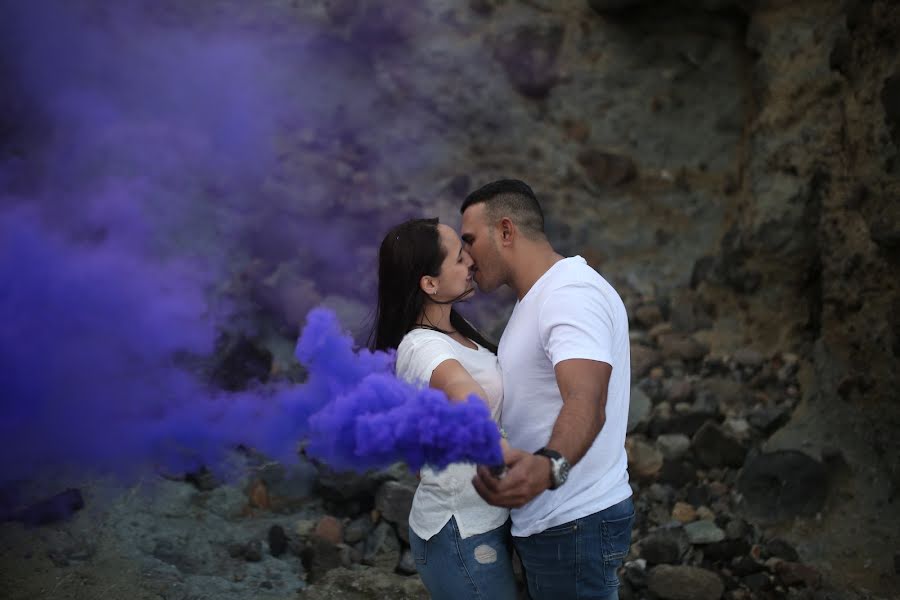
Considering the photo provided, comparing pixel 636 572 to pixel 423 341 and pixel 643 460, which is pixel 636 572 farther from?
pixel 423 341

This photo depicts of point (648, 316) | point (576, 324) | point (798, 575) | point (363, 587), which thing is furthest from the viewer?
point (648, 316)

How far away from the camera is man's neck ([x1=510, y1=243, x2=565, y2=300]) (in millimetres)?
2508

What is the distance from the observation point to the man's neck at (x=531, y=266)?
98.7 inches

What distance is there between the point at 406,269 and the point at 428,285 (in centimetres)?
9

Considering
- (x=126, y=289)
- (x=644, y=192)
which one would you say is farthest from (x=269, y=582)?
(x=644, y=192)

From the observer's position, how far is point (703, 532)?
14.3ft

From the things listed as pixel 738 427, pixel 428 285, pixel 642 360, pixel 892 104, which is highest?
pixel 892 104

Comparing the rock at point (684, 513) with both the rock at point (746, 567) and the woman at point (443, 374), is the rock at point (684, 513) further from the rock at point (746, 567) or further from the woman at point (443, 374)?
the woman at point (443, 374)

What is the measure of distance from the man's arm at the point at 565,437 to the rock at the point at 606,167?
5086 mm

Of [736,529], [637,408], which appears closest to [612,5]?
[637,408]

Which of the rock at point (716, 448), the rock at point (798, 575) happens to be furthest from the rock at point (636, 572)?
the rock at point (716, 448)

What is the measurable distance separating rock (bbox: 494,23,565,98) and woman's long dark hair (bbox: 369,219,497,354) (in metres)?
4.81

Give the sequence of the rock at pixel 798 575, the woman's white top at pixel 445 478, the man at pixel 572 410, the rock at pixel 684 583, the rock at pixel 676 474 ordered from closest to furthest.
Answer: the man at pixel 572 410, the woman's white top at pixel 445 478, the rock at pixel 684 583, the rock at pixel 798 575, the rock at pixel 676 474

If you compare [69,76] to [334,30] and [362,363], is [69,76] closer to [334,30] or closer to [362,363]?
[334,30]
